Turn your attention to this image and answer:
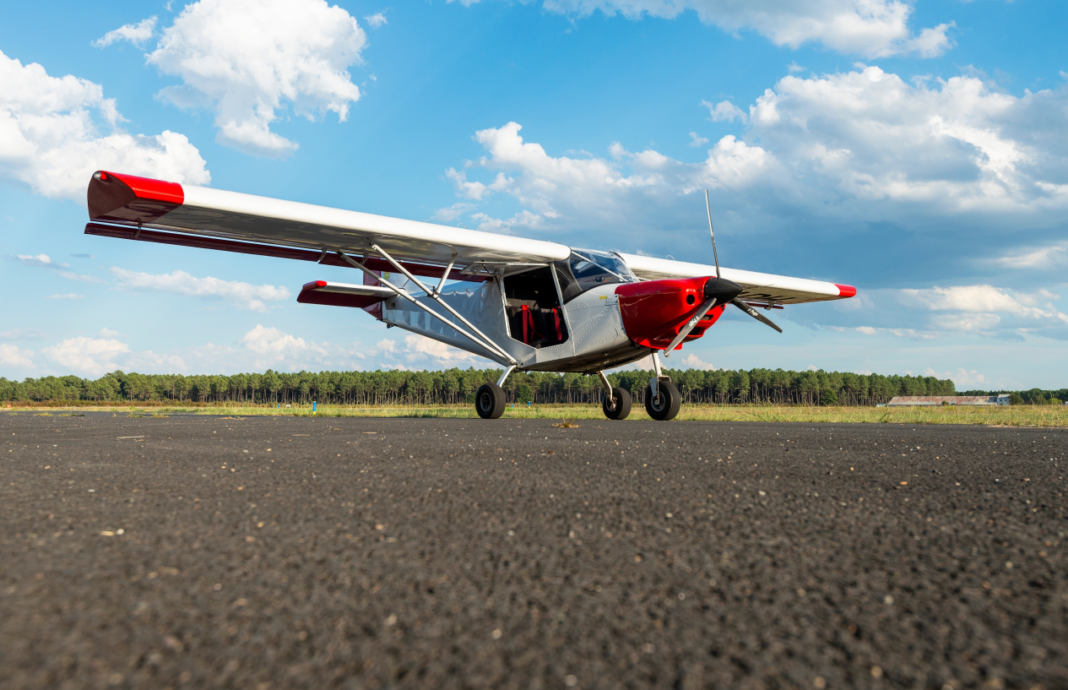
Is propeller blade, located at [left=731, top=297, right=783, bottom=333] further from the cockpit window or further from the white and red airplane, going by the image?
the cockpit window

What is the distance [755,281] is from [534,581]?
46.4ft

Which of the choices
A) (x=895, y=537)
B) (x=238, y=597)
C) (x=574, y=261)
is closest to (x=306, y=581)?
(x=238, y=597)

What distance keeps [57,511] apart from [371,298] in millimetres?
13977

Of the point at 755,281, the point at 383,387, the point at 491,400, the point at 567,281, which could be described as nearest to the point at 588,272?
the point at 567,281

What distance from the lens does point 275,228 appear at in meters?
10.1

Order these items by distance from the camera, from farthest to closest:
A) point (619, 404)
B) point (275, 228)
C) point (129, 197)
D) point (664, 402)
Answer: point (619, 404) < point (664, 402) < point (275, 228) < point (129, 197)

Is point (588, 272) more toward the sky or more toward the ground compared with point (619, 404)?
more toward the sky

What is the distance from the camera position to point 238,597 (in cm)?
158

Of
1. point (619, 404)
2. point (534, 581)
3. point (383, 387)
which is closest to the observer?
point (534, 581)

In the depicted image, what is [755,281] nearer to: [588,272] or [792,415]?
[792,415]

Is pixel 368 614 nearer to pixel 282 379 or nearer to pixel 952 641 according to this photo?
pixel 952 641

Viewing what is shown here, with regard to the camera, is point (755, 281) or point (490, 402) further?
point (755, 281)

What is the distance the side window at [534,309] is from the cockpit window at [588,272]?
354 millimetres

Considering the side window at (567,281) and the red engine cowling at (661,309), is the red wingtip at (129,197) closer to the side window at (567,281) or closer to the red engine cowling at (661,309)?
the side window at (567,281)
